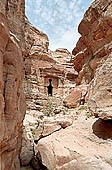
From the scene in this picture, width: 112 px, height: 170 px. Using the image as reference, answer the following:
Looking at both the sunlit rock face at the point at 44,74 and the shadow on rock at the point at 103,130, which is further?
the sunlit rock face at the point at 44,74

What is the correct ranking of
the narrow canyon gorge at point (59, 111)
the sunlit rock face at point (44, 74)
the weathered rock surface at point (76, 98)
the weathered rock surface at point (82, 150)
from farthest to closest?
the sunlit rock face at point (44, 74), the weathered rock surface at point (76, 98), the narrow canyon gorge at point (59, 111), the weathered rock surface at point (82, 150)

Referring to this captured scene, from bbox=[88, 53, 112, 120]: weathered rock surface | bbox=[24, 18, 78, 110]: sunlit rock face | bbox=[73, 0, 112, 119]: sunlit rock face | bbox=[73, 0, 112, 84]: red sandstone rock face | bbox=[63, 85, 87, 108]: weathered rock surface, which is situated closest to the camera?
bbox=[88, 53, 112, 120]: weathered rock surface

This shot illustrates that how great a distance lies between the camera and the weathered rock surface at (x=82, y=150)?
3.20 meters

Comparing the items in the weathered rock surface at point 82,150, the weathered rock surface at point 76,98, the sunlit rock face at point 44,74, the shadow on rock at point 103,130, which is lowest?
the weathered rock surface at point 82,150

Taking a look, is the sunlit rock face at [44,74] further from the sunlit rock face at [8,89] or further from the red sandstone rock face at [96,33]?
the sunlit rock face at [8,89]

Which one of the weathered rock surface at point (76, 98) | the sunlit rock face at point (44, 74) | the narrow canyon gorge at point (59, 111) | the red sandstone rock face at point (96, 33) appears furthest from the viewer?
the sunlit rock face at point (44, 74)

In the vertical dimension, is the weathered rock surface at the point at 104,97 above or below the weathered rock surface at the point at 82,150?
above

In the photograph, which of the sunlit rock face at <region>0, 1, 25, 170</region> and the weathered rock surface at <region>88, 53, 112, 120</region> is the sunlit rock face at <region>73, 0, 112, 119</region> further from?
the sunlit rock face at <region>0, 1, 25, 170</region>

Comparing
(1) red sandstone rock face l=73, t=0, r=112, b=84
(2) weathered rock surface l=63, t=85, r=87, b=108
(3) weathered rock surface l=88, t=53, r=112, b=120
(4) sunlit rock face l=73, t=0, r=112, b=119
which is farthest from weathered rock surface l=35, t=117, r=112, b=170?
(1) red sandstone rock face l=73, t=0, r=112, b=84

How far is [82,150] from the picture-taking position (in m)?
3.76

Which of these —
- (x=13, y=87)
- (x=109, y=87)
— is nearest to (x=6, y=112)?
(x=13, y=87)

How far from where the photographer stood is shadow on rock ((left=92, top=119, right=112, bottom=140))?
13.6 ft

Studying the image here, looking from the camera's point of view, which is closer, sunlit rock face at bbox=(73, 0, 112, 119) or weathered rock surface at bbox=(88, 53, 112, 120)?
weathered rock surface at bbox=(88, 53, 112, 120)

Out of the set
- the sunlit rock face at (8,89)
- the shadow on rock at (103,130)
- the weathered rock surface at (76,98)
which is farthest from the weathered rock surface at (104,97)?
the weathered rock surface at (76,98)
